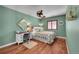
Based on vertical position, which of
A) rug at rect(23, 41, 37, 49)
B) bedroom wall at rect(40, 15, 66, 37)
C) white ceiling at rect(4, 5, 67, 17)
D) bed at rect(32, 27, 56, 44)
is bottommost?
rug at rect(23, 41, 37, 49)

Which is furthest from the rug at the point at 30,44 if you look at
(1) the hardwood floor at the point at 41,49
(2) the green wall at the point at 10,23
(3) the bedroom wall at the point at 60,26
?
(3) the bedroom wall at the point at 60,26

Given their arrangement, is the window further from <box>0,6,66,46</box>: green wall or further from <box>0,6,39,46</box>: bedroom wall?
<box>0,6,39,46</box>: bedroom wall

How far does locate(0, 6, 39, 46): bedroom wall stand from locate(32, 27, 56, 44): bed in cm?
38

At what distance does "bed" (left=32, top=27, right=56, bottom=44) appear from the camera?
1.81 meters

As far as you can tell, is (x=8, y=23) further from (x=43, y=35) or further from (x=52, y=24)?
(x=52, y=24)

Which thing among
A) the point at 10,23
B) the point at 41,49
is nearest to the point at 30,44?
the point at 41,49

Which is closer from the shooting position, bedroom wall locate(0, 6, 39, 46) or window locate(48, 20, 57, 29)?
bedroom wall locate(0, 6, 39, 46)

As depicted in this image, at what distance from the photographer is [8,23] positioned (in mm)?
1735

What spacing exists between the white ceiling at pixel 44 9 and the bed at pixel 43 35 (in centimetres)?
33

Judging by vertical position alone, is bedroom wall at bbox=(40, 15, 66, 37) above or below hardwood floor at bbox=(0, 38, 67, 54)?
above

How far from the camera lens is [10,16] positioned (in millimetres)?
1731

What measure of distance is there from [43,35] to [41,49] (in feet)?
0.96

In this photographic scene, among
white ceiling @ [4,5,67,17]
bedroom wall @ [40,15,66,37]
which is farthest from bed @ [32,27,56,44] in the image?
white ceiling @ [4,5,67,17]
